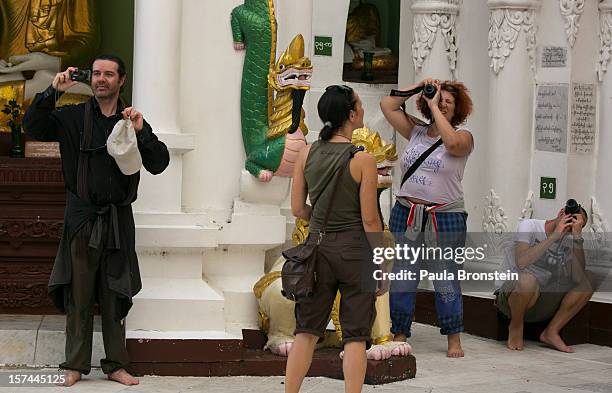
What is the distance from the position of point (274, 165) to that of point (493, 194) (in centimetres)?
276

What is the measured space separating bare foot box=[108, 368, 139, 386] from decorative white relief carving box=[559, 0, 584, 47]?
4527 mm

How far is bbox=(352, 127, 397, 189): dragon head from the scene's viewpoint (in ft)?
29.2

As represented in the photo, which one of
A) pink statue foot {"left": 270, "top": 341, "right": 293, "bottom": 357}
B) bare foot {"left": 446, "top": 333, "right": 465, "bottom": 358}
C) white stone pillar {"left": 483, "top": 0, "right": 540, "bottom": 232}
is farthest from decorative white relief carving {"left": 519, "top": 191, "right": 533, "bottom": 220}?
pink statue foot {"left": 270, "top": 341, "right": 293, "bottom": 357}

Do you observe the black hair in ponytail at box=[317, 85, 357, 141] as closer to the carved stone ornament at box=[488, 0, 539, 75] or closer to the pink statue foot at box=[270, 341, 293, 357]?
the pink statue foot at box=[270, 341, 293, 357]

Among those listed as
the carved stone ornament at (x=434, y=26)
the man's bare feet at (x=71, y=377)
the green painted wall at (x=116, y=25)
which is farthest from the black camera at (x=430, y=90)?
the green painted wall at (x=116, y=25)

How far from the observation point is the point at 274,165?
30.0ft

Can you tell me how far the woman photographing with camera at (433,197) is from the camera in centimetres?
947

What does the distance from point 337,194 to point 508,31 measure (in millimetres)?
4218

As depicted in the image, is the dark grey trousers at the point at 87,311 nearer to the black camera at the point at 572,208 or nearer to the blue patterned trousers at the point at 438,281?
the blue patterned trousers at the point at 438,281

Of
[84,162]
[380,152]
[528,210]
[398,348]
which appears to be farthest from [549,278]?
[84,162]

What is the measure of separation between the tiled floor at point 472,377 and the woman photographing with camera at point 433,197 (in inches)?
12.6

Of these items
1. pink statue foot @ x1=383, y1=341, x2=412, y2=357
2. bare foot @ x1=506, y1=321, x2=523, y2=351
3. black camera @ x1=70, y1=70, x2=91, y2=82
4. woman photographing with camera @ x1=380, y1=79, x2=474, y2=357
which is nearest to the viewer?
black camera @ x1=70, y1=70, x2=91, y2=82

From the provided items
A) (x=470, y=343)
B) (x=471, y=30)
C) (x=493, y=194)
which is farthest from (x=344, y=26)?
(x=470, y=343)

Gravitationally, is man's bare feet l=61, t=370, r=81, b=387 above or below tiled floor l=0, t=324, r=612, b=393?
above
